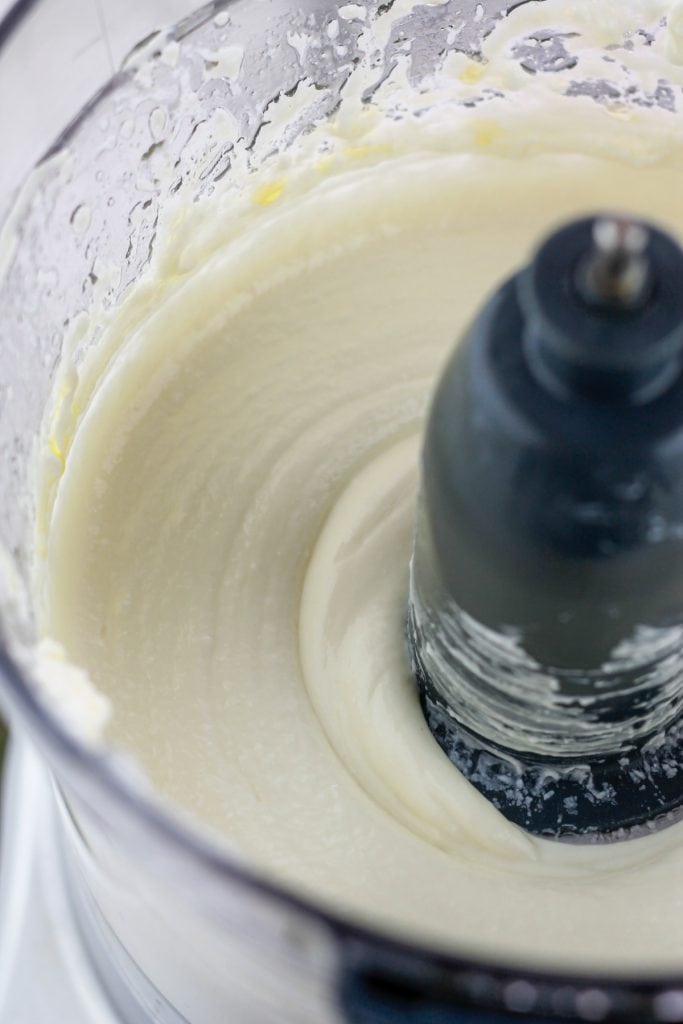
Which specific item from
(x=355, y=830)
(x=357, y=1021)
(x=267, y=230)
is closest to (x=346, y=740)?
(x=355, y=830)

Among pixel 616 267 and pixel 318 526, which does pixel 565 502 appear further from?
pixel 318 526

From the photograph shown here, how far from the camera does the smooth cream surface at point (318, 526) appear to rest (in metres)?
0.45

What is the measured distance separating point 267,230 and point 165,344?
0.08m

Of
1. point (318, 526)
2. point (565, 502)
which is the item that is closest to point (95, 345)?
point (318, 526)

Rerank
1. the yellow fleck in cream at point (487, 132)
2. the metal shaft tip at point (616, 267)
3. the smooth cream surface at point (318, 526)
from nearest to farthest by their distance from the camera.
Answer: the metal shaft tip at point (616, 267)
the smooth cream surface at point (318, 526)
the yellow fleck in cream at point (487, 132)

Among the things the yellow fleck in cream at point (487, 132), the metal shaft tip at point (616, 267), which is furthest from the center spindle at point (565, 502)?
the yellow fleck in cream at point (487, 132)

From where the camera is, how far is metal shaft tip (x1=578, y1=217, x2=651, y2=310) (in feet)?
0.93

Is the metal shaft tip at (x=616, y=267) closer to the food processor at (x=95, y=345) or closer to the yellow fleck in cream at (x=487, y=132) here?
the food processor at (x=95, y=345)

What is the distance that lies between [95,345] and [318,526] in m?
0.13

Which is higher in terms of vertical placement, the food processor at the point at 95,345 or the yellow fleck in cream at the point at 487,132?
the yellow fleck in cream at the point at 487,132

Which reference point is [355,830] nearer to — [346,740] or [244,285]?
[346,740]

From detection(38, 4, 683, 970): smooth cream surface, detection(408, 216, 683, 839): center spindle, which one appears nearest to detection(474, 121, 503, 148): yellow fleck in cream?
detection(38, 4, 683, 970): smooth cream surface

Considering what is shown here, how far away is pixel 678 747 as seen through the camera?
480mm

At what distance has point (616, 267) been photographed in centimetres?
29
